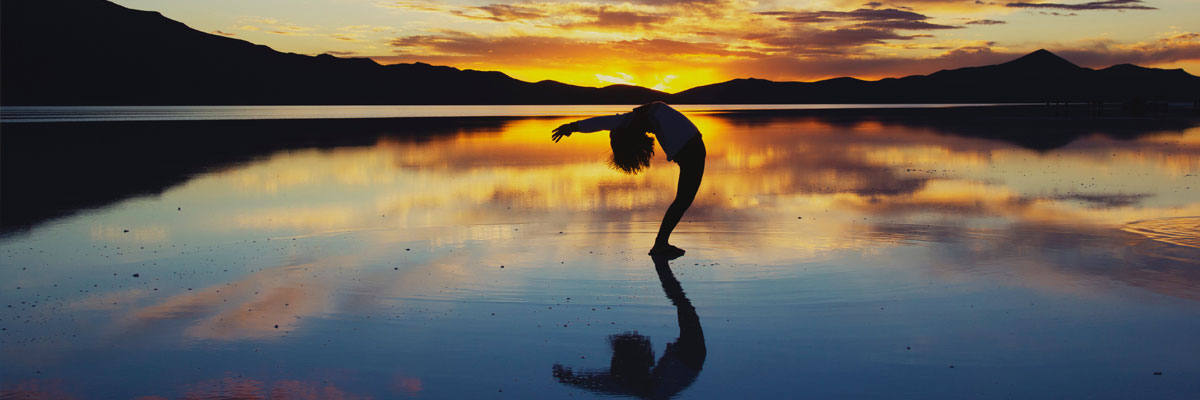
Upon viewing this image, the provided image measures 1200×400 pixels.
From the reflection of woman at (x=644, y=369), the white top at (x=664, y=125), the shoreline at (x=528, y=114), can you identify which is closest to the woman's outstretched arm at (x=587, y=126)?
the white top at (x=664, y=125)

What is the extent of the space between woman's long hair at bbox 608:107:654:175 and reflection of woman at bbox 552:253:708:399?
399 cm

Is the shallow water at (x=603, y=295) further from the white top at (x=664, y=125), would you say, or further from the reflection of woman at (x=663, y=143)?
the white top at (x=664, y=125)

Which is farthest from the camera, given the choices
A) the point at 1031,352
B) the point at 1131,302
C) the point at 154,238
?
the point at 154,238

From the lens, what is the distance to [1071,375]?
18.3 ft


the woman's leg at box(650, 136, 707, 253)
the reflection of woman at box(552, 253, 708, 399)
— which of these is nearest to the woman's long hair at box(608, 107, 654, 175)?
the woman's leg at box(650, 136, 707, 253)

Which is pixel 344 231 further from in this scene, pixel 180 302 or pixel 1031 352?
pixel 1031 352

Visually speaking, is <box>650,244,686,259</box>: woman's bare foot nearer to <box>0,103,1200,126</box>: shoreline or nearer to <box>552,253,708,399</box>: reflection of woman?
<box>552,253,708,399</box>: reflection of woman

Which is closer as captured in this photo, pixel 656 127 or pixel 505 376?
pixel 505 376

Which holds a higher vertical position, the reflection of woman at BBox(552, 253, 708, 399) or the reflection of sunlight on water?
the reflection of sunlight on water

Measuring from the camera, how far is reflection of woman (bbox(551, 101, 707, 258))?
10336 millimetres

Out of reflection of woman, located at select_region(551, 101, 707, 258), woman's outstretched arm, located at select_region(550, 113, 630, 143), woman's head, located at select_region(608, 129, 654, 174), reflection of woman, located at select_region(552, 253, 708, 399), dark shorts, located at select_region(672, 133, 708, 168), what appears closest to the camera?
reflection of woman, located at select_region(552, 253, 708, 399)

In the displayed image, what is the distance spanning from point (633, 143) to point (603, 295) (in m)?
3.05

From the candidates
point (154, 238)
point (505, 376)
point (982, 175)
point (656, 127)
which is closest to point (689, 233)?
point (656, 127)

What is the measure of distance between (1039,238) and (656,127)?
16.7 ft
